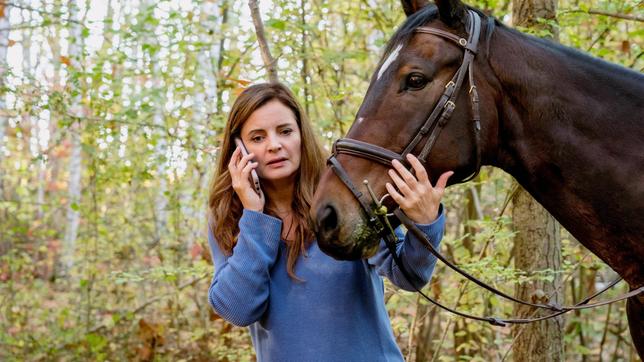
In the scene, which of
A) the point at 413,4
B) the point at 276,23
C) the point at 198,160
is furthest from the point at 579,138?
the point at 198,160

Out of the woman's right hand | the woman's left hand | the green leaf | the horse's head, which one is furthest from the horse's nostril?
the green leaf

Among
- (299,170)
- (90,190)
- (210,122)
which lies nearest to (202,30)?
(210,122)

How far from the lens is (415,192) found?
2.11m

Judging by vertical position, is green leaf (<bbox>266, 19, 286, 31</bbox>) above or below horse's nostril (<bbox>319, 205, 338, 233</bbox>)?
above

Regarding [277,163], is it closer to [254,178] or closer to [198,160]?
[254,178]

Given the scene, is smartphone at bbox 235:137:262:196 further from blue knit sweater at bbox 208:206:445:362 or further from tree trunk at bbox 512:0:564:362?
tree trunk at bbox 512:0:564:362

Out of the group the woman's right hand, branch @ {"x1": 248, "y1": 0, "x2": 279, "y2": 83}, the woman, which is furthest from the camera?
branch @ {"x1": 248, "y1": 0, "x2": 279, "y2": 83}

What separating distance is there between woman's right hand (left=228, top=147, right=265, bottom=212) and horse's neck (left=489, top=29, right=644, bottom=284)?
0.94m

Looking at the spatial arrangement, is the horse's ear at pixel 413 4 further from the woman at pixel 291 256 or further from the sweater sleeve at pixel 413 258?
the sweater sleeve at pixel 413 258

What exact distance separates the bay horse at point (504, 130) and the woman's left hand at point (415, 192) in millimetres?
51

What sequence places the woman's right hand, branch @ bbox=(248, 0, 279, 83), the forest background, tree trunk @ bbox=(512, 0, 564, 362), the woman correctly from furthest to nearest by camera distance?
the forest background
branch @ bbox=(248, 0, 279, 83)
tree trunk @ bbox=(512, 0, 564, 362)
the woman's right hand
the woman

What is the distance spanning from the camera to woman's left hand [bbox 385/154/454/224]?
2.09m

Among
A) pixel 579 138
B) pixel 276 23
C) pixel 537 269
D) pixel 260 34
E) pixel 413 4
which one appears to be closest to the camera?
pixel 579 138

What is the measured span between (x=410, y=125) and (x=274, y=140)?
57 cm
